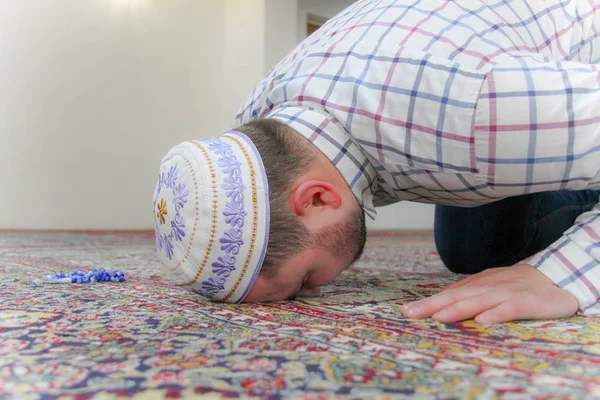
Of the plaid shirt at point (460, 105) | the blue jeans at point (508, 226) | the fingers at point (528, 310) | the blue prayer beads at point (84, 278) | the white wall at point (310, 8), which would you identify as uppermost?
the white wall at point (310, 8)

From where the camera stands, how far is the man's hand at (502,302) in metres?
0.83

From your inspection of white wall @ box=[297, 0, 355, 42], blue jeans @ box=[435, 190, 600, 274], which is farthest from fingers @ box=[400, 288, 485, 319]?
white wall @ box=[297, 0, 355, 42]

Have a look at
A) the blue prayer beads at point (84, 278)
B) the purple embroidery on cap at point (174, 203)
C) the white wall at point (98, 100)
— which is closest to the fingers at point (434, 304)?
the purple embroidery on cap at point (174, 203)

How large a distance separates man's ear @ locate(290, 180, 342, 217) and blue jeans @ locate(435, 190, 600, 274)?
2.13ft

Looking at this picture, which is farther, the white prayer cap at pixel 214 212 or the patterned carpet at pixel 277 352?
the white prayer cap at pixel 214 212

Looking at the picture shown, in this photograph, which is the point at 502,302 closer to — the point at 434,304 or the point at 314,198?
the point at 434,304

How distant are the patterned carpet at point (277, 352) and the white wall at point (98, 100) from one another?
11.9 ft

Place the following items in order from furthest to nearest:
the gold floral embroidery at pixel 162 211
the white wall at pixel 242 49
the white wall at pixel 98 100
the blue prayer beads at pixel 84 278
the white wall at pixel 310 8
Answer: the white wall at pixel 310 8, the white wall at pixel 242 49, the white wall at pixel 98 100, the blue prayer beads at pixel 84 278, the gold floral embroidery at pixel 162 211

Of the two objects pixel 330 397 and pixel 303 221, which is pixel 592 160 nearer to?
pixel 303 221

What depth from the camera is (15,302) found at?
105cm

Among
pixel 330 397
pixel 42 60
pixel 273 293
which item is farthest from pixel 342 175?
pixel 42 60

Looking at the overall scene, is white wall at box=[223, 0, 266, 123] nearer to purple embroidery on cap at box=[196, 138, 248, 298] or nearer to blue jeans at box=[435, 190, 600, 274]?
blue jeans at box=[435, 190, 600, 274]

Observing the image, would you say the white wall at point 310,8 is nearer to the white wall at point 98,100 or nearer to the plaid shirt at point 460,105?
the white wall at point 98,100

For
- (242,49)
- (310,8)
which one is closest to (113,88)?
(242,49)
